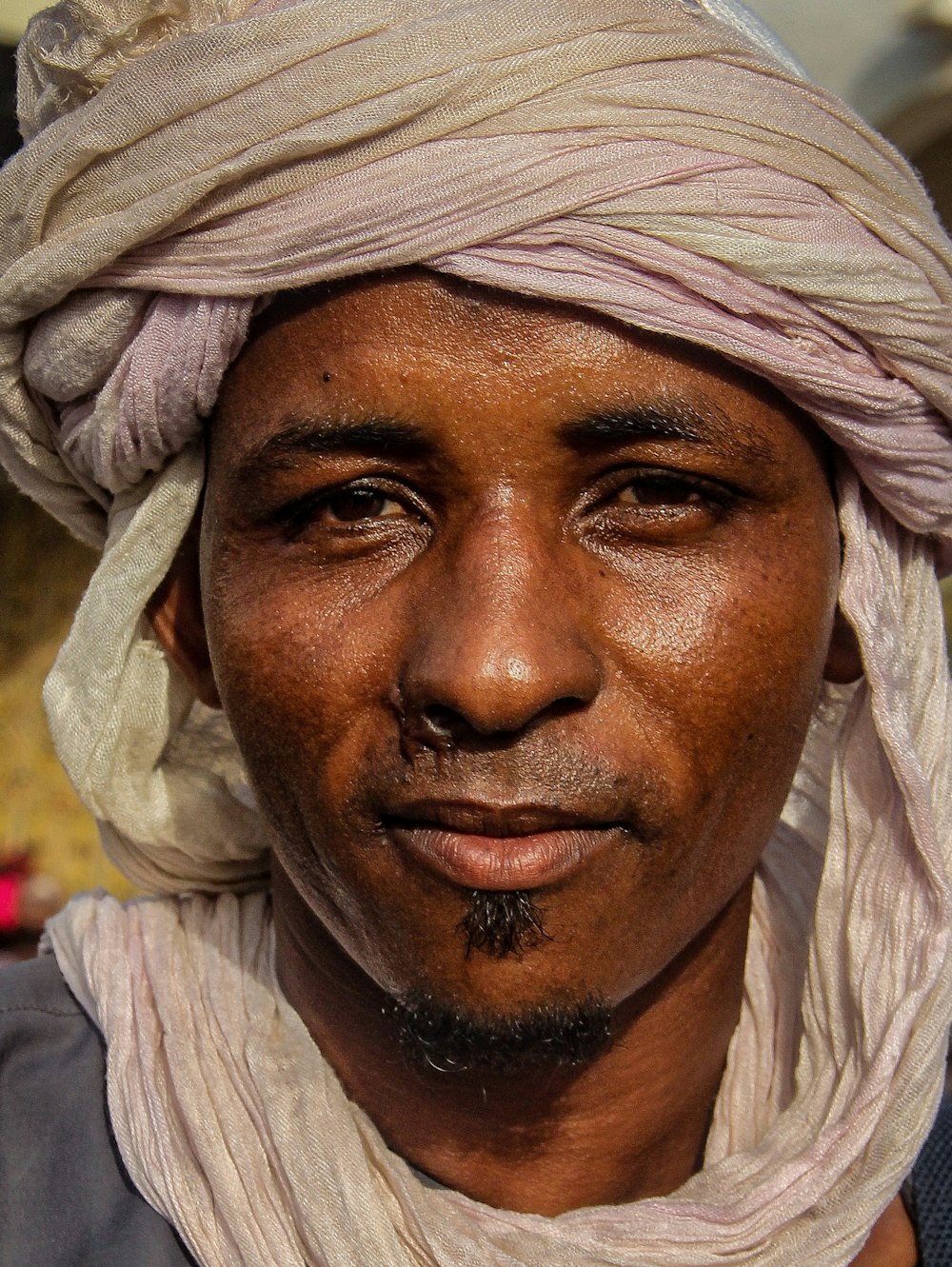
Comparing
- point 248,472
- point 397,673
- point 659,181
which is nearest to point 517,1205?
point 397,673

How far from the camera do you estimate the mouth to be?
1582mm

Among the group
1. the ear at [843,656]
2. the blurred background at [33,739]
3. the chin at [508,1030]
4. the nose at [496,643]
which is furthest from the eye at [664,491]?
the blurred background at [33,739]

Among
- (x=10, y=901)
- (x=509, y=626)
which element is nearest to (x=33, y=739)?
(x=10, y=901)

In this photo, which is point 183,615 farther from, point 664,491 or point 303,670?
point 664,491

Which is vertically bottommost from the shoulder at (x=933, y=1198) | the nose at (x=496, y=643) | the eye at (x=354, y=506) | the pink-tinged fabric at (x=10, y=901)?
the pink-tinged fabric at (x=10, y=901)

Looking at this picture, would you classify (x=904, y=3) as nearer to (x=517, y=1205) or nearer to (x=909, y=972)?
(x=909, y=972)

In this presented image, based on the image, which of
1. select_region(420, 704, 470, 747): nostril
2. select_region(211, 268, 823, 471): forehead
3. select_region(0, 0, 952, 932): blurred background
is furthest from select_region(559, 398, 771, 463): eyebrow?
select_region(0, 0, 952, 932): blurred background

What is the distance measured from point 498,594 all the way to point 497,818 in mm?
281

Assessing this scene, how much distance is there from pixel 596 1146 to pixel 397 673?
2.72 ft

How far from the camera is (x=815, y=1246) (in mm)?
1812

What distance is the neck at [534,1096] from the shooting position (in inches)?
74.2

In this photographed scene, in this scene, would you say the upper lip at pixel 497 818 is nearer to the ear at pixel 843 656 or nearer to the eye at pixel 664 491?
the eye at pixel 664 491

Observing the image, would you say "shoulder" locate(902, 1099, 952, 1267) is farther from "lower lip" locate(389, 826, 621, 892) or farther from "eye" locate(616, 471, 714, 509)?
"eye" locate(616, 471, 714, 509)

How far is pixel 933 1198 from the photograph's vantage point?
2.03 metres
